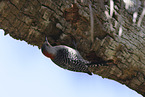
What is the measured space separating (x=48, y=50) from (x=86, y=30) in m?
0.44

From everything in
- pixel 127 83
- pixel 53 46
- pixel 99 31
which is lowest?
pixel 127 83

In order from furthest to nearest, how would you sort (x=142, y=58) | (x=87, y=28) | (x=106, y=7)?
(x=142, y=58)
(x=106, y=7)
(x=87, y=28)

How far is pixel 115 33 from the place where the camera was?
1.70 meters

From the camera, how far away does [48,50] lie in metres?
1.66

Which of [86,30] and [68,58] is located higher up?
[86,30]

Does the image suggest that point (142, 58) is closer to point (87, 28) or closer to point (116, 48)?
point (116, 48)

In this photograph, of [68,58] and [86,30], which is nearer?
[86,30]

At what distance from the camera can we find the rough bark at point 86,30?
1.39 meters

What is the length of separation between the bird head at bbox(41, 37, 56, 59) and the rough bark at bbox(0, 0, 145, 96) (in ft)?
0.15

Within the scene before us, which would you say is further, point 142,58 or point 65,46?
point 142,58

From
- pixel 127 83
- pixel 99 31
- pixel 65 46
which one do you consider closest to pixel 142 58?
pixel 127 83

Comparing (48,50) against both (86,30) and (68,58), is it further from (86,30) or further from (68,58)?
(86,30)

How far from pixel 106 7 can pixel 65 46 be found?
0.60 m

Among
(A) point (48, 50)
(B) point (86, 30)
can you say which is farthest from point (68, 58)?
(B) point (86, 30)
